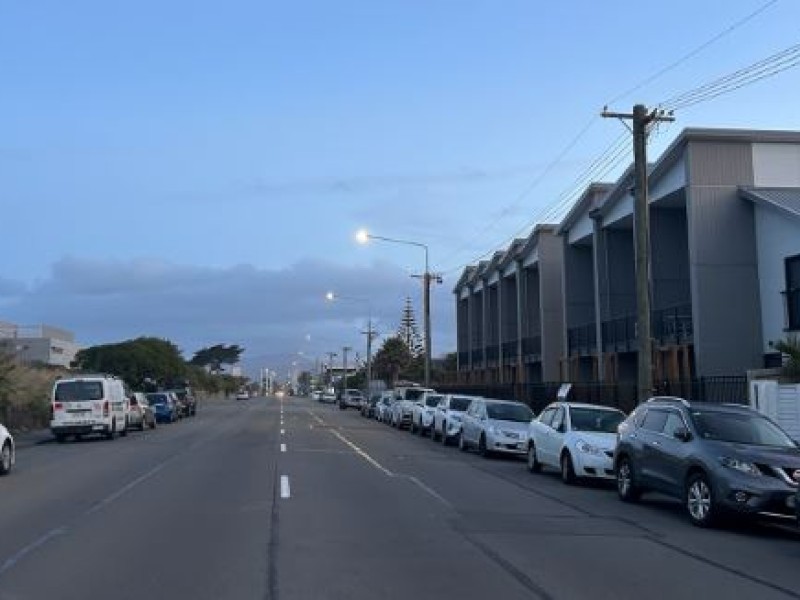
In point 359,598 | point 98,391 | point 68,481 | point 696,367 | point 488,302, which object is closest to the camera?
point 359,598

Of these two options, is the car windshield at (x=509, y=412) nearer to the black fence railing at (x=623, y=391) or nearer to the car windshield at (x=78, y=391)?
the black fence railing at (x=623, y=391)

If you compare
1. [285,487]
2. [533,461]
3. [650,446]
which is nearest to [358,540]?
[650,446]

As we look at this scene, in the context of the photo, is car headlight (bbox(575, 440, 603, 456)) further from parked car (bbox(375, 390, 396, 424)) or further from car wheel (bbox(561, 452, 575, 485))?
parked car (bbox(375, 390, 396, 424))

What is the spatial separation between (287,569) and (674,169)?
2572 cm

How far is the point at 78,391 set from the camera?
33719 millimetres

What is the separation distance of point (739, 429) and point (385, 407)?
39.0 metres

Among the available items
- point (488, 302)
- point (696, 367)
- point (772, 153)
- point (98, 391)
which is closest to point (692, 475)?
point (696, 367)

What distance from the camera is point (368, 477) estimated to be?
19656 mm

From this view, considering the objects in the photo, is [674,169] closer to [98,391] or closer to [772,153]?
[772,153]

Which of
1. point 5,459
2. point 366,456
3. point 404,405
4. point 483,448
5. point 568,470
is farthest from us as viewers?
point 404,405

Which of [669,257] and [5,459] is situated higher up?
[669,257]

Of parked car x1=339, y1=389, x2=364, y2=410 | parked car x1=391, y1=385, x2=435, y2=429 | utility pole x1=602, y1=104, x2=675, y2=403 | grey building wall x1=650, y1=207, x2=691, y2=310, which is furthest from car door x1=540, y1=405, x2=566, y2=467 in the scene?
parked car x1=339, y1=389, x2=364, y2=410

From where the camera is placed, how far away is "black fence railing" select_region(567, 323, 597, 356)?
42219 mm

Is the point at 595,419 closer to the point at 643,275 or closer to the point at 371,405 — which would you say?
the point at 643,275
